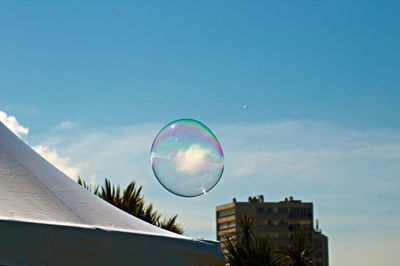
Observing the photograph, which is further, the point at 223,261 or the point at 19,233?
the point at 223,261

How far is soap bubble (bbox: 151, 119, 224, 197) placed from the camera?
8.23m

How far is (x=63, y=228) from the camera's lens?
332cm

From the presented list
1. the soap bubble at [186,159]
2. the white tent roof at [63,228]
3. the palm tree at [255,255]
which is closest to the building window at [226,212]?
the palm tree at [255,255]

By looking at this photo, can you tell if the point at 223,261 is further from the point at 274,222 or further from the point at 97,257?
the point at 274,222

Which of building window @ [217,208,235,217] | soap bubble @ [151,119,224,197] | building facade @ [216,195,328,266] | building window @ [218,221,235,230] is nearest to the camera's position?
soap bubble @ [151,119,224,197]

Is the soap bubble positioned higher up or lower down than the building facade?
lower down

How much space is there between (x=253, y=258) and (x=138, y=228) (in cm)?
1198

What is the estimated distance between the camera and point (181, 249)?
3.84 metres

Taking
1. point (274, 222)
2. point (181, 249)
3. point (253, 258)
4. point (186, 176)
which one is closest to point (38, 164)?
point (181, 249)

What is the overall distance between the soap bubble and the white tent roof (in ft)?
13.1

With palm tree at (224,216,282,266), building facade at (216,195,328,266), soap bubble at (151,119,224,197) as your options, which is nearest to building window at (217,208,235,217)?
building facade at (216,195,328,266)

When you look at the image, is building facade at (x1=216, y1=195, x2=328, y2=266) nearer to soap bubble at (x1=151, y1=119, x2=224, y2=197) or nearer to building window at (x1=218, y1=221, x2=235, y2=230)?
building window at (x1=218, y1=221, x2=235, y2=230)

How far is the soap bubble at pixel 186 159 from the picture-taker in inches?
324

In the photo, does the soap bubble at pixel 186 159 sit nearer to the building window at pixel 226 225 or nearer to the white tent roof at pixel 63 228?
the white tent roof at pixel 63 228
